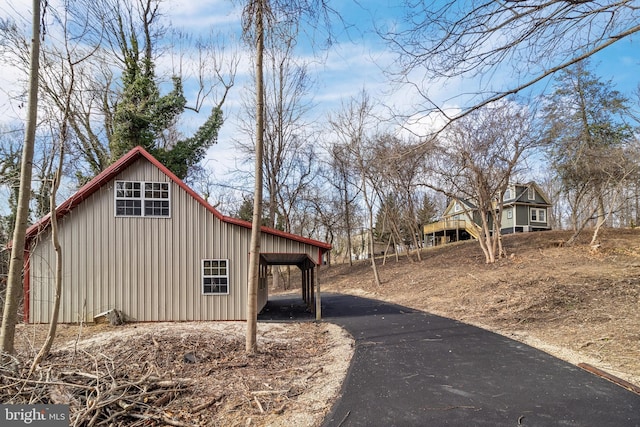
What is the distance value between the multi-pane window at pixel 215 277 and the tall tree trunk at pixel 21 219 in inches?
258

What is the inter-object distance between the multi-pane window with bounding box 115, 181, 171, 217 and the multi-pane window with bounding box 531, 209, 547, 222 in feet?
98.5

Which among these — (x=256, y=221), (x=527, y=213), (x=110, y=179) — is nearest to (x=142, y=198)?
(x=110, y=179)

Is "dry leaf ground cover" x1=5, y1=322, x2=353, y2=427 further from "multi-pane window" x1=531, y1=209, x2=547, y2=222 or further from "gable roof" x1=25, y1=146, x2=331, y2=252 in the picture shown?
"multi-pane window" x1=531, y1=209, x2=547, y2=222

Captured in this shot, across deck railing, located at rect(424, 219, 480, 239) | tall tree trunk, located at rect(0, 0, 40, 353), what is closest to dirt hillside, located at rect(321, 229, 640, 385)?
tall tree trunk, located at rect(0, 0, 40, 353)

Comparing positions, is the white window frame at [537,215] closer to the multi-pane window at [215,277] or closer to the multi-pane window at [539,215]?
the multi-pane window at [539,215]

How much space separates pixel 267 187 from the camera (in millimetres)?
26125

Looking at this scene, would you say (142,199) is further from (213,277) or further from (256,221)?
(256,221)

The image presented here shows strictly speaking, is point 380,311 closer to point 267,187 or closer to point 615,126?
point 267,187

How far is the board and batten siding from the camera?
11.2 meters

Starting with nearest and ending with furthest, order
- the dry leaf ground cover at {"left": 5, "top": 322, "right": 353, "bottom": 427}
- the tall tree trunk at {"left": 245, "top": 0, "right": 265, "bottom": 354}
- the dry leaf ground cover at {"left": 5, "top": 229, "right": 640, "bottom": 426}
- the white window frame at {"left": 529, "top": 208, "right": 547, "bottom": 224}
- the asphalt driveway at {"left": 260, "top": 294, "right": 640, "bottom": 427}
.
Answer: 1. the asphalt driveway at {"left": 260, "top": 294, "right": 640, "bottom": 427}
2. the dry leaf ground cover at {"left": 5, "top": 322, "right": 353, "bottom": 427}
3. the dry leaf ground cover at {"left": 5, "top": 229, "right": 640, "bottom": 426}
4. the tall tree trunk at {"left": 245, "top": 0, "right": 265, "bottom": 354}
5. the white window frame at {"left": 529, "top": 208, "right": 547, "bottom": 224}

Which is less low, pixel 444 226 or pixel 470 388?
pixel 444 226

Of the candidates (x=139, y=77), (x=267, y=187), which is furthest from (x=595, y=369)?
(x=267, y=187)

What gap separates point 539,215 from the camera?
31.6 m

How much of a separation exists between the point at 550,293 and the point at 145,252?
1232 cm
